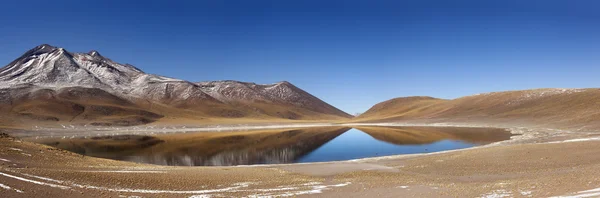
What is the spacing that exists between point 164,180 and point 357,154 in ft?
85.1

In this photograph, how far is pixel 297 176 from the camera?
74.2ft

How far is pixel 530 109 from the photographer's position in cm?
9212

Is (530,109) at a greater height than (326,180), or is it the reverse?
(530,109)

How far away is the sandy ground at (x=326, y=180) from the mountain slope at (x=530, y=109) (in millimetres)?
47070

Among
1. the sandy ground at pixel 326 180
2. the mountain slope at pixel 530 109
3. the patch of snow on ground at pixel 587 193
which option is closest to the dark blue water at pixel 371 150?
the sandy ground at pixel 326 180

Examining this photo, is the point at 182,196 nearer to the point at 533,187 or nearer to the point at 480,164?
the point at 533,187

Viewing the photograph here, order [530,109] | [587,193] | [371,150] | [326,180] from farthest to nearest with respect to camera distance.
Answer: [530,109] < [371,150] < [326,180] < [587,193]

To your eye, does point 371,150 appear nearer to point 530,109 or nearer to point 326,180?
point 326,180

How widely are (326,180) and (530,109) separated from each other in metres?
89.8

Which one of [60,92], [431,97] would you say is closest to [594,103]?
[431,97]

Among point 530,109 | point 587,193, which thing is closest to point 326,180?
point 587,193

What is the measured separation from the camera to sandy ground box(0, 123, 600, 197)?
51.1 ft

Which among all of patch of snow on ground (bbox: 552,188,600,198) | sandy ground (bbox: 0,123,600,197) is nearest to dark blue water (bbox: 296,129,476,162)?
sandy ground (bbox: 0,123,600,197)

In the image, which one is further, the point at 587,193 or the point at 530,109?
the point at 530,109
